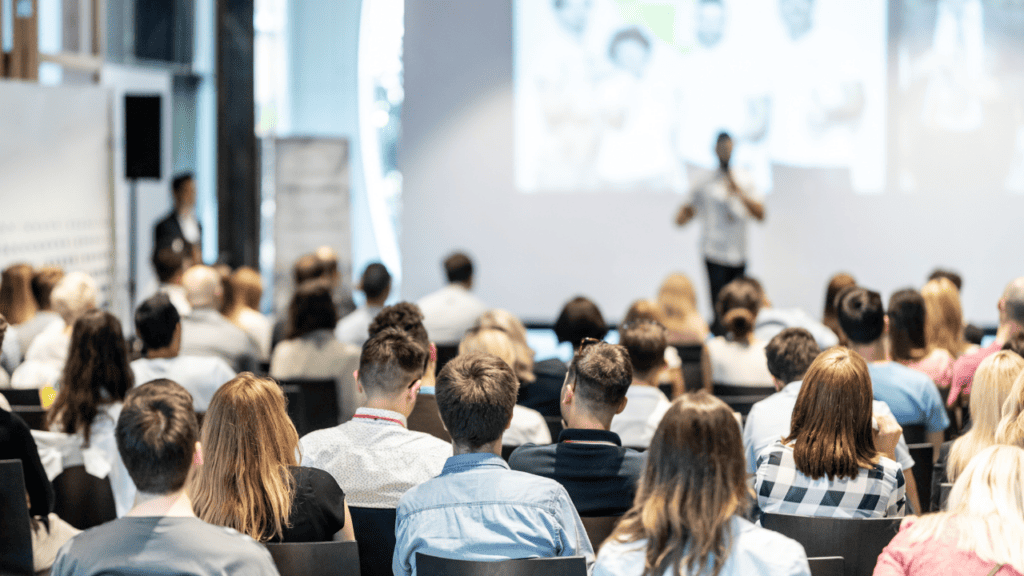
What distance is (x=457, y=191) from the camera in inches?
365

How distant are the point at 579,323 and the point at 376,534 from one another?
76.2 inches

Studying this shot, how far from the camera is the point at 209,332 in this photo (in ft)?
15.8

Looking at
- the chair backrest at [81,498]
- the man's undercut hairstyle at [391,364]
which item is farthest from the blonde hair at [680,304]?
the chair backrest at [81,498]

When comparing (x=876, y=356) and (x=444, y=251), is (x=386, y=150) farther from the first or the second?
(x=876, y=356)

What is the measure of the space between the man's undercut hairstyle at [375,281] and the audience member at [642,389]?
2047 millimetres

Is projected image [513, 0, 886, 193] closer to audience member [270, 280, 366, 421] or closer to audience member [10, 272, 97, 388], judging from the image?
audience member [270, 280, 366, 421]

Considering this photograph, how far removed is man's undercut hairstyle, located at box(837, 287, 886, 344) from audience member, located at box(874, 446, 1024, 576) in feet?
5.75

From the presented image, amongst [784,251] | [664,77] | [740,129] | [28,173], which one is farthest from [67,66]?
[784,251]

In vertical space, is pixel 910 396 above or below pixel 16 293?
below

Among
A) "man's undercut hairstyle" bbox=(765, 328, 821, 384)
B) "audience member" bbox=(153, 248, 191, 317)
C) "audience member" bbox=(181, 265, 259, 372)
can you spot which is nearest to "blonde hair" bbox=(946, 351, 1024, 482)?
"man's undercut hairstyle" bbox=(765, 328, 821, 384)

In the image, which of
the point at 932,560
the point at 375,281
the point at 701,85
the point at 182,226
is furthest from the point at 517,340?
the point at 701,85

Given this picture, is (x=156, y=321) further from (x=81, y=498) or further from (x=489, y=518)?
(x=489, y=518)

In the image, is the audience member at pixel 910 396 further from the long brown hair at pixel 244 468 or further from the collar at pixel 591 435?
the long brown hair at pixel 244 468

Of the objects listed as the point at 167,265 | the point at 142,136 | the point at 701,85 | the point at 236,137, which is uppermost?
the point at 701,85
